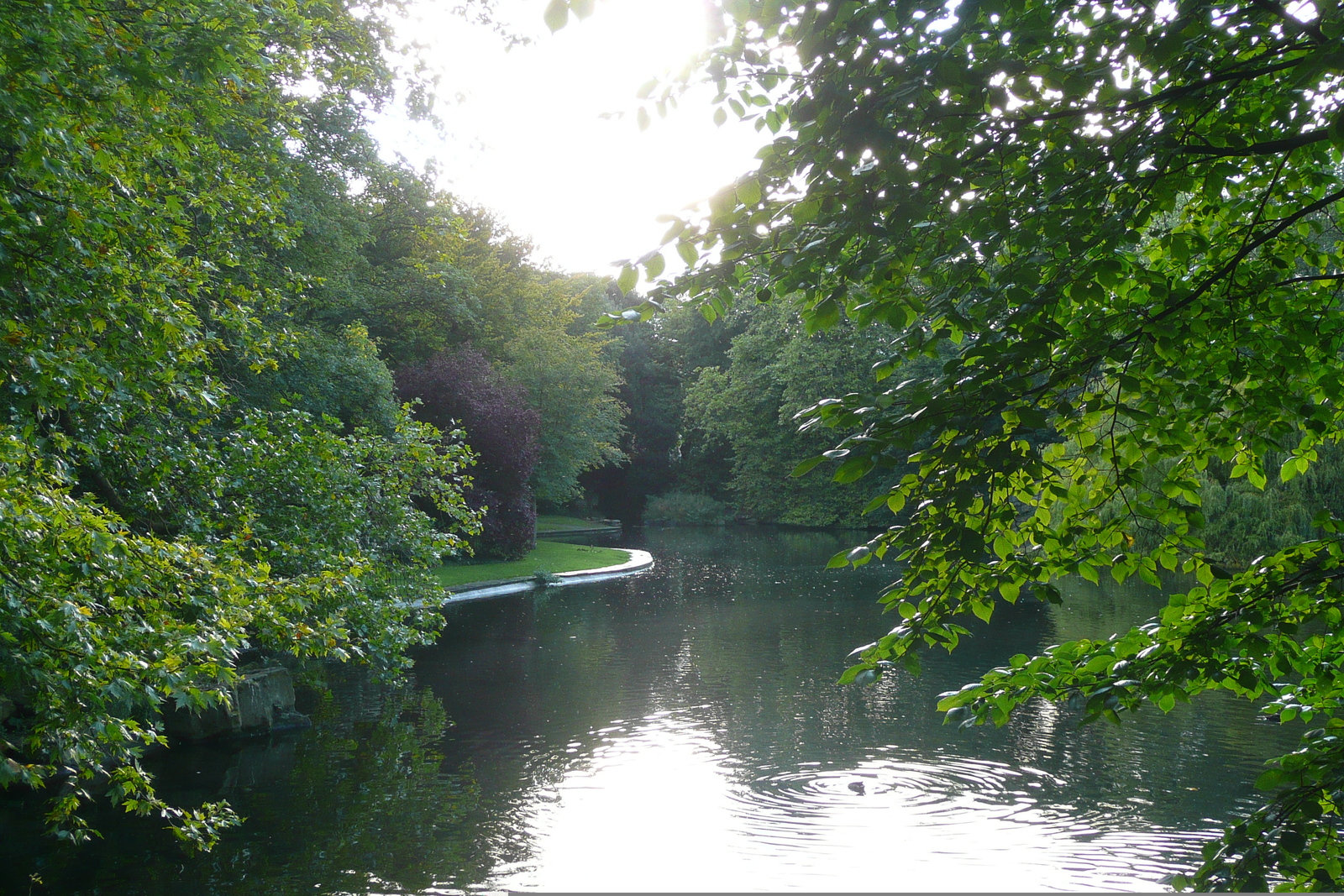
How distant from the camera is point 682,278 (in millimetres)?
3555

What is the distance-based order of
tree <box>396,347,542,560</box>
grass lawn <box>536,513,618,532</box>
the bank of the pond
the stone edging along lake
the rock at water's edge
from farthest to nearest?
grass lawn <box>536,513,618,532</box> → tree <box>396,347,542,560</box> → the bank of the pond → the stone edging along lake → the rock at water's edge

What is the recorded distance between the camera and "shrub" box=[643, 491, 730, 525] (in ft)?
166

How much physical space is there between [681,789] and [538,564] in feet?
57.9

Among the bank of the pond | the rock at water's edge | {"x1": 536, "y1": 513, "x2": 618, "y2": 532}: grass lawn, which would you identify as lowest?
the rock at water's edge

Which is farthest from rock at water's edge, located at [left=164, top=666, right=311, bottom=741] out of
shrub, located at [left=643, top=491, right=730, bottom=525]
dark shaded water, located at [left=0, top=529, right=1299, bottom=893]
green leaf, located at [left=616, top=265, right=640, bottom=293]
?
shrub, located at [left=643, top=491, right=730, bottom=525]

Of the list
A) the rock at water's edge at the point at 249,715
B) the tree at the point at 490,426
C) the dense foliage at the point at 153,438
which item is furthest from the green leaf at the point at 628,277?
the tree at the point at 490,426

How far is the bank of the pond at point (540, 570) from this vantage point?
2256cm

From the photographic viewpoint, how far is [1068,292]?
3.43 m

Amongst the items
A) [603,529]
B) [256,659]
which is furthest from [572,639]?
[603,529]

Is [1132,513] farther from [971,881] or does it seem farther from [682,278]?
[971,881]

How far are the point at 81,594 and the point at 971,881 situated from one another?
5.86 m

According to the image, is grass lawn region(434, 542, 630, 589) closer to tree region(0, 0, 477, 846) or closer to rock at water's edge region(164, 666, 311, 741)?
rock at water's edge region(164, 666, 311, 741)

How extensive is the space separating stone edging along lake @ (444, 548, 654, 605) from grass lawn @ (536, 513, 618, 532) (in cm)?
1544

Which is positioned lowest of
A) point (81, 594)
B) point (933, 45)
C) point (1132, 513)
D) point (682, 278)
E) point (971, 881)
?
point (971, 881)
